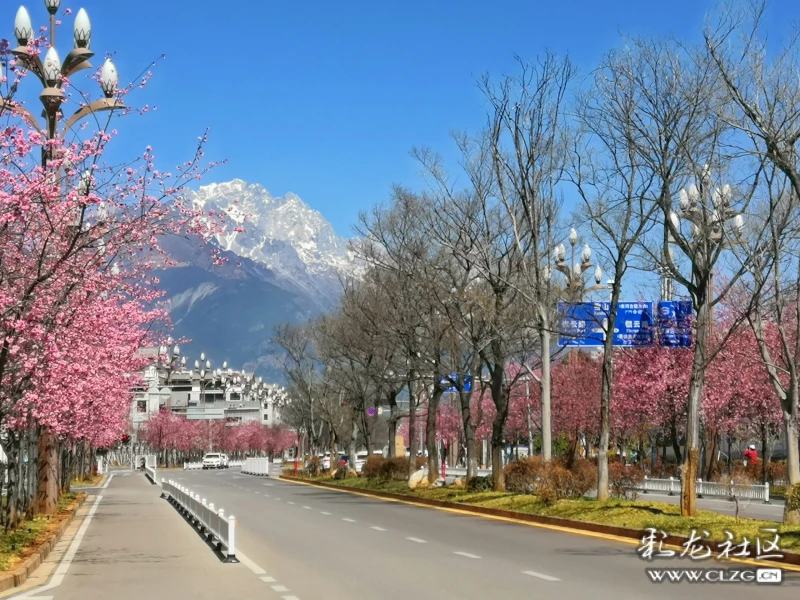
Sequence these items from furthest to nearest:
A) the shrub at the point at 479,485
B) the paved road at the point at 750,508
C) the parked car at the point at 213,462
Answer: the parked car at the point at 213,462 < the shrub at the point at 479,485 < the paved road at the point at 750,508

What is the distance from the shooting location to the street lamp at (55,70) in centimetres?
1537

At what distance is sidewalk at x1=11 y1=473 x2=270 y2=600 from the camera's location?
13102 mm

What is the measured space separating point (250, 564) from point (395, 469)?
2957cm

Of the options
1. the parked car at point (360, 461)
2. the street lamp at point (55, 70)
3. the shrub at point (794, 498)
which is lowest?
the parked car at point (360, 461)

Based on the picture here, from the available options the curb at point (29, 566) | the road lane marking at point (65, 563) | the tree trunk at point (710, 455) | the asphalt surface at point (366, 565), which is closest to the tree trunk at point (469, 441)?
the asphalt surface at point (366, 565)

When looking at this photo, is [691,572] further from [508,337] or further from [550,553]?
[508,337]

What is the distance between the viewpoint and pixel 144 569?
1592cm

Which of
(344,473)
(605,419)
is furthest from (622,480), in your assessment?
(344,473)

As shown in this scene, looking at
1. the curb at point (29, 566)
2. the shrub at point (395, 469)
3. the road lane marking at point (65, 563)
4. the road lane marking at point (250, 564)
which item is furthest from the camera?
the shrub at point (395, 469)

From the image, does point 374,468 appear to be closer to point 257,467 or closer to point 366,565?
point 257,467

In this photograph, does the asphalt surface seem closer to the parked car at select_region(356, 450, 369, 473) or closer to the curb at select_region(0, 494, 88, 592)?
the curb at select_region(0, 494, 88, 592)

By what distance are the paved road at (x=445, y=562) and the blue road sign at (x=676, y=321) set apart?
9.37 m

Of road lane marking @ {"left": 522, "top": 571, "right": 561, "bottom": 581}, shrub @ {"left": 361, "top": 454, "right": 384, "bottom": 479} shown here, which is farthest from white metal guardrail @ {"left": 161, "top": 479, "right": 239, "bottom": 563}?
shrub @ {"left": 361, "top": 454, "right": 384, "bottom": 479}

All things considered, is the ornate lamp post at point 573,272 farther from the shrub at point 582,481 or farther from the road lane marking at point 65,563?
the road lane marking at point 65,563
